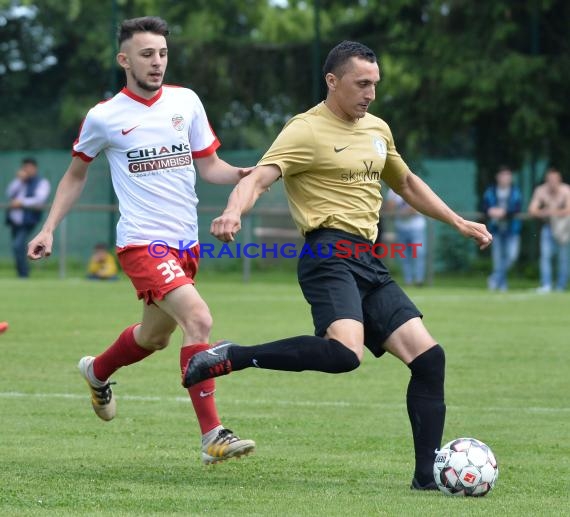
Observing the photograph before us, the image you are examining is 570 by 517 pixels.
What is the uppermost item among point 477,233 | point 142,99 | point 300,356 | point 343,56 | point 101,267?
point 343,56

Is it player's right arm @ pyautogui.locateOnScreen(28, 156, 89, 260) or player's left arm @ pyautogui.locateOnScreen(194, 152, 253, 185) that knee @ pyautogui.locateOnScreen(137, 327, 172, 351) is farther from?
player's left arm @ pyautogui.locateOnScreen(194, 152, 253, 185)

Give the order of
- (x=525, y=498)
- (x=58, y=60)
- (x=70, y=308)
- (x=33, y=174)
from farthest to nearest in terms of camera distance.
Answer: (x=58, y=60) < (x=33, y=174) < (x=70, y=308) < (x=525, y=498)

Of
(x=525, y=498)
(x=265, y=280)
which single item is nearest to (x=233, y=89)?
(x=265, y=280)

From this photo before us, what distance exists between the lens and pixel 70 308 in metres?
17.5

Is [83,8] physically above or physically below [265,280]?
above

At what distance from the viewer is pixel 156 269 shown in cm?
722

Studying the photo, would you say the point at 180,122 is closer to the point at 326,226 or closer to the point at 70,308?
the point at 326,226

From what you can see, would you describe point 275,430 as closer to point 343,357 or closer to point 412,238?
point 343,357

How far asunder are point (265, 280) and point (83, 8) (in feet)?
52.4

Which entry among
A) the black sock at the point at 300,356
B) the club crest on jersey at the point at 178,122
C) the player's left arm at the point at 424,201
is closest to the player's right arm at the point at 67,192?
the club crest on jersey at the point at 178,122

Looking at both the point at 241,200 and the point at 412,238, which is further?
the point at 412,238

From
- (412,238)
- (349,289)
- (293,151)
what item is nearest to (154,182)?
(293,151)

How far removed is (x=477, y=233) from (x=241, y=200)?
1.36 m

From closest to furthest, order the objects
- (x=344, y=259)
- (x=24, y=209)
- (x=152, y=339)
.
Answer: (x=344, y=259) → (x=152, y=339) → (x=24, y=209)
